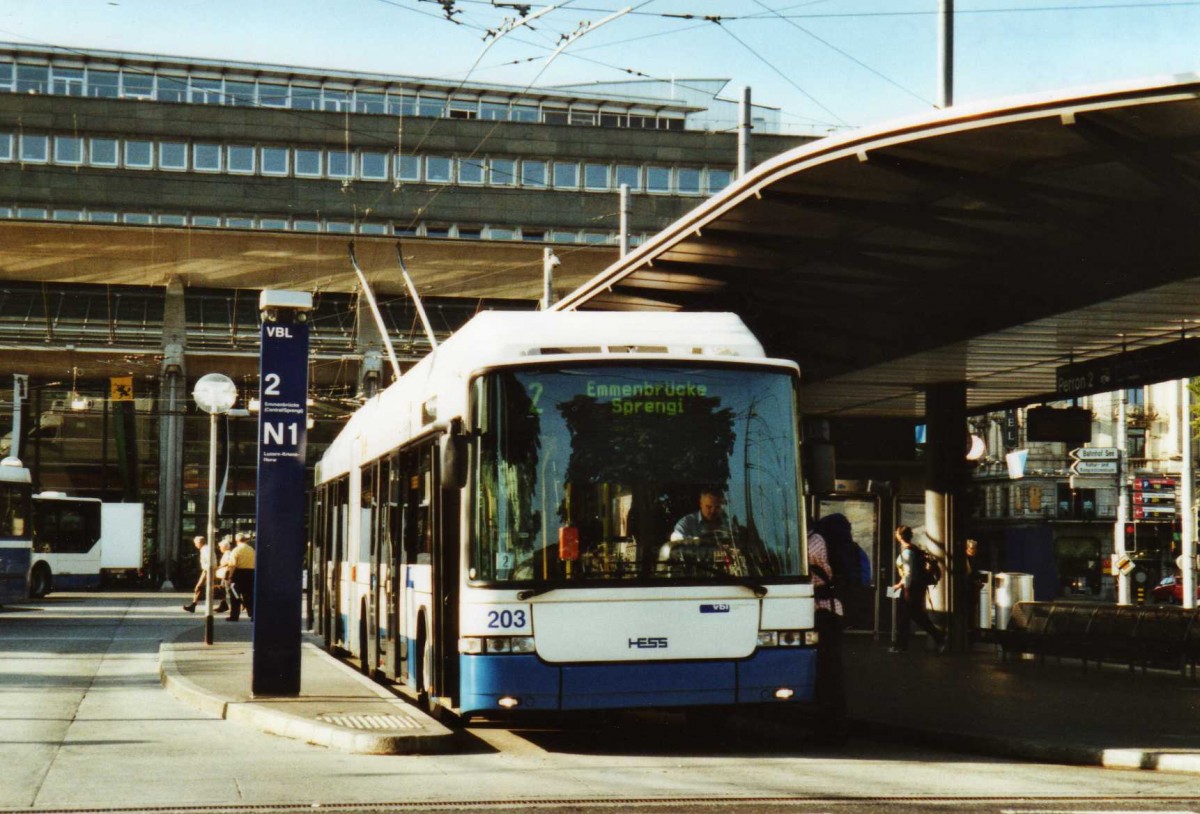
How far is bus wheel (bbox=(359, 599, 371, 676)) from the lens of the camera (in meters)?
17.2

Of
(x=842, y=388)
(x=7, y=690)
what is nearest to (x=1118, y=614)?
(x=842, y=388)

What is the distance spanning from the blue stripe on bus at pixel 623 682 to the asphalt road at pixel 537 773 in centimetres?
39

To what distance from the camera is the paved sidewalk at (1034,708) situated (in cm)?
1122

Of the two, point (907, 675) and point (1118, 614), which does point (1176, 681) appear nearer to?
point (1118, 614)

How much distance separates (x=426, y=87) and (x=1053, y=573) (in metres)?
39.3

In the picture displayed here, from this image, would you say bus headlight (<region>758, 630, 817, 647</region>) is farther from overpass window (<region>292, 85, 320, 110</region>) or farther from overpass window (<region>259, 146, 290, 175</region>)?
overpass window (<region>292, 85, 320, 110</region>)

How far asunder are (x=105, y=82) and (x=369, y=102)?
392 inches

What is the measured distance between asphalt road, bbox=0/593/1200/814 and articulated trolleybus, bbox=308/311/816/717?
575 mm

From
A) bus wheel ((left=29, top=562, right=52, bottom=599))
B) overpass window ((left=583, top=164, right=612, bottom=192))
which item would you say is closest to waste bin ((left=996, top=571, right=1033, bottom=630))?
bus wheel ((left=29, top=562, right=52, bottom=599))

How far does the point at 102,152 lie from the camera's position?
188ft

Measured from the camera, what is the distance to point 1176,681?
17984 millimetres

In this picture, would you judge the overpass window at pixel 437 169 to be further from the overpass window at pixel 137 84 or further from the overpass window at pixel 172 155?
the overpass window at pixel 137 84

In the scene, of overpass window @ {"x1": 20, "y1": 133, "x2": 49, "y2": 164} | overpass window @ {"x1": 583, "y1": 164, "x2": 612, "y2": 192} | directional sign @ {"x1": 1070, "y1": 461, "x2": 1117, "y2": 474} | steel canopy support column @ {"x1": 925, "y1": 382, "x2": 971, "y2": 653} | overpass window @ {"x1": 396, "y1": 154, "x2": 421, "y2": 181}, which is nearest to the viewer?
steel canopy support column @ {"x1": 925, "y1": 382, "x2": 971, "y2": 653}

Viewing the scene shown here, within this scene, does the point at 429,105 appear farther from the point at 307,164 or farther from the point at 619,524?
the point at 619,524
